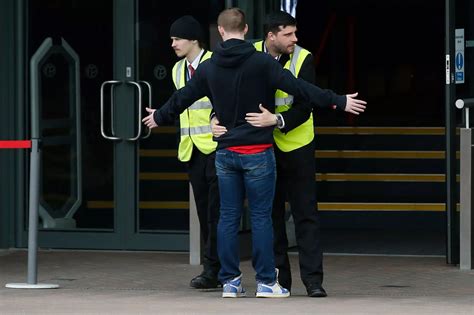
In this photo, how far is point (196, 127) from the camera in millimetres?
9508

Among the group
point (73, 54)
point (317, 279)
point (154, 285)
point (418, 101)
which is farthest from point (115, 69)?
point (418, 101)

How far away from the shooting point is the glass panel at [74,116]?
470 inches

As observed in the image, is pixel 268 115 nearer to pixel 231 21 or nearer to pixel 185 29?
pixel 231 21

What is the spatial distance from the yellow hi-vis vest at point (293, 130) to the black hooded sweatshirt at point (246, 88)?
141 millimetres

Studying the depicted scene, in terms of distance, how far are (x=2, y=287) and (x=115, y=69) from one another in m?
2.72

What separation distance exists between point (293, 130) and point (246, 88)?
446mm

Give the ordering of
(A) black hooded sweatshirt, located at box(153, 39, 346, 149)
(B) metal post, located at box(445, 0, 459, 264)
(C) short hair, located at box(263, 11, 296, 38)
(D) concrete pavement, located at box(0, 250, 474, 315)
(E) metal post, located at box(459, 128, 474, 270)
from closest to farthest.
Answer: (D) concrete pavement, located at box(0, 250, 474, 315) → (A) black hooded sweatshirt, located at box(153, 39, 346, 149) → (C) short hair, located at box(263, 11, 296, 38) → (E) metal post, located at box(459, 128, 474, 270) → (B) metal post, located at box(445, 0, 459, 264)

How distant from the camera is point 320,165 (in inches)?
644

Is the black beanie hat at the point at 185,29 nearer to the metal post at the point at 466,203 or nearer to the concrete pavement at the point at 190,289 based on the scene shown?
the concrete pavement at the point at 190,289

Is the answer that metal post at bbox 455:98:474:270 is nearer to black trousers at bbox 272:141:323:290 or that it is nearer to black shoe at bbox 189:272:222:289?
black trousers at bbox 272:141:323:290

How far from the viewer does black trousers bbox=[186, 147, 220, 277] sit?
9430 millimetres

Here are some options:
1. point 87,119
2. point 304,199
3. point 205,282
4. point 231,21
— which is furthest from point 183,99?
point 87,119

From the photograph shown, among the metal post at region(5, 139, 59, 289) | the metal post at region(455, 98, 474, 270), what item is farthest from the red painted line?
the metal post at region(455, 98, 474, 270)

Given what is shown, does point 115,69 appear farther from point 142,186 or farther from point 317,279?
point 317,279
